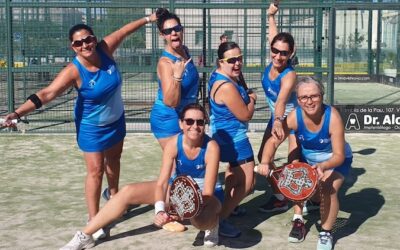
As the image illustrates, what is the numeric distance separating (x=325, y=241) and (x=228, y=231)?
2.71 ft

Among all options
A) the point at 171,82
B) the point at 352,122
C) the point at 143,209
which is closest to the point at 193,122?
the point at 171,82

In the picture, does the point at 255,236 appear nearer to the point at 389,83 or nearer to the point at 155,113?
the point at 155,113

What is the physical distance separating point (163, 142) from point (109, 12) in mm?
6675

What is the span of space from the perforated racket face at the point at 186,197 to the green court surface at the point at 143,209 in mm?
677

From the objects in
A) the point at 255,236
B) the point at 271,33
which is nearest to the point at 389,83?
the point at 271,33

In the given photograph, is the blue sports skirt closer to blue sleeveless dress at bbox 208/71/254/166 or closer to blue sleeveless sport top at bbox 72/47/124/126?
blue sleeveless sport top at bbox 72/47/124/126

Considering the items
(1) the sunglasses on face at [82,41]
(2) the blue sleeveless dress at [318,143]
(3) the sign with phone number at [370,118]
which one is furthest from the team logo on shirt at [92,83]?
(3) the sign with phone number at [370,118]

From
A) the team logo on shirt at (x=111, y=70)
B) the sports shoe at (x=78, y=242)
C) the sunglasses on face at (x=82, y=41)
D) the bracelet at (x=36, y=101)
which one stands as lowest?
the sports shoe at (x=78, y=242)

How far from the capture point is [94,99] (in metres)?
A: 4.54

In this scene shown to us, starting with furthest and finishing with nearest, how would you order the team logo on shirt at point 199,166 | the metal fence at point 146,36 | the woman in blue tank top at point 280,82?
the metal fence at point 146,36, the woman in blue tank top at point 280,82, the team logo on shirt at point 199,166

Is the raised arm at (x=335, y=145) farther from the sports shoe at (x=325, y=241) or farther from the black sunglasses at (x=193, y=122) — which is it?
the black sunglasses at (x=193, y=122)

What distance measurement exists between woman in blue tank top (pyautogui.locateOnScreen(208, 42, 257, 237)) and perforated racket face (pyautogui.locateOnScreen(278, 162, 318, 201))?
0.58 metres

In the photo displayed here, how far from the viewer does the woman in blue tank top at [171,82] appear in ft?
14.4

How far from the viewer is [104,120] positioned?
467cm
